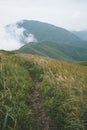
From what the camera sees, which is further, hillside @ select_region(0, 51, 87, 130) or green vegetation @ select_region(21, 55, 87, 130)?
green vegetation @ select_region(21, 55, 87, 130)

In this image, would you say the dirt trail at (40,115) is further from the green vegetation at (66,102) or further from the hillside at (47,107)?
the green vegetation at (66,102)

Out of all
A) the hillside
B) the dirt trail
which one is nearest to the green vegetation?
the hillside

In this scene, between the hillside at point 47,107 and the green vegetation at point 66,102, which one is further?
the green vegetation at point 66,102

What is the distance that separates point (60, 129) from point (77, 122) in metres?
0.50

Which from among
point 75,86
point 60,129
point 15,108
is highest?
point 75,86

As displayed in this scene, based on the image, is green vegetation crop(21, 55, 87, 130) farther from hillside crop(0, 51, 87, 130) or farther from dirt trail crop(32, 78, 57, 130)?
dirt trail crop(32, 78, 57, 130)

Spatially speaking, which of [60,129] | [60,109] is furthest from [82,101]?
[60,129]

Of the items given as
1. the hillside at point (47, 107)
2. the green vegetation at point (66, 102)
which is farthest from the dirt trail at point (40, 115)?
the green vegetation at point (66, 102)

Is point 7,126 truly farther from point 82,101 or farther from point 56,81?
point 56,81

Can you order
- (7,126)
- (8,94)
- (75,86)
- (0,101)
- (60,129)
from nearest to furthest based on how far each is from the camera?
(7,126) < (60,129) < (0,101) < (8,94) < (75,86)

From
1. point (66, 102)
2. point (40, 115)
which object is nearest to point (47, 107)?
point (40, 115)

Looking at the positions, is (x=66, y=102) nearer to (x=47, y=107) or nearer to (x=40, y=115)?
(x=47, y=107)

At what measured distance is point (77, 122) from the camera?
7512mm

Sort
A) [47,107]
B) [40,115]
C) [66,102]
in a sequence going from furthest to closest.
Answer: [47,107], [66,102], [40,115]
